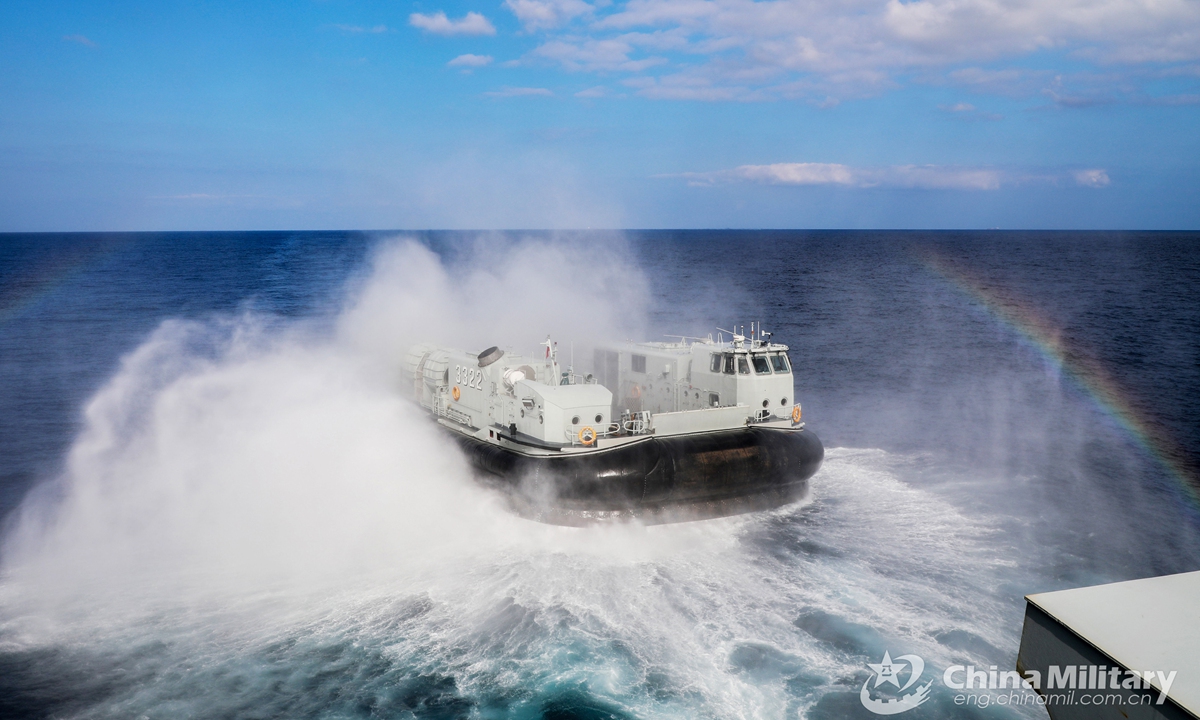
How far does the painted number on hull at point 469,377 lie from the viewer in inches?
765

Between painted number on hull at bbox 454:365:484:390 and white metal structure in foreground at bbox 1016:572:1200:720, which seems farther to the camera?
painted number on hull at bbox 454:365:484:390

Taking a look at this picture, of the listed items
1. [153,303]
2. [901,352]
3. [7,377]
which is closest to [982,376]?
[901,352]

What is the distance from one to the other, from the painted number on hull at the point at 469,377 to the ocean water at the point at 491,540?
1683mm

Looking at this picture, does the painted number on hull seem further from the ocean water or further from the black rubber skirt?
the black rubber skirt

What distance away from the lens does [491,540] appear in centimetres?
1650

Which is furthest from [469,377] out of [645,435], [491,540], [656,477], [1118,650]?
[1118,650]

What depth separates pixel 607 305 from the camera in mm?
34031

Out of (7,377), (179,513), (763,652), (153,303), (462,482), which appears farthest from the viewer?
(153,303)

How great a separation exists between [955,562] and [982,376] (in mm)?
22565

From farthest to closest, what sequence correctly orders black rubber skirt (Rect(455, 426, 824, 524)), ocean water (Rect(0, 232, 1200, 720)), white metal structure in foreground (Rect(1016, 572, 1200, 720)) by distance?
1. black rubber skirt (Rect(455, 426, 824, 524))
2. ocean water (Rect(0, 232, 1200, 720))
3. white metal structure in foreground (Rect(1016, 572, 1200, 720))

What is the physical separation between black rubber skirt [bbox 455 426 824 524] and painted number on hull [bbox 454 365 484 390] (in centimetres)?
218

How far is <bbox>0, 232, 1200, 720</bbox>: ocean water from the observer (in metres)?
11.2

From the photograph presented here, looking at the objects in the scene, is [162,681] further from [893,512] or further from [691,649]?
[893,512]

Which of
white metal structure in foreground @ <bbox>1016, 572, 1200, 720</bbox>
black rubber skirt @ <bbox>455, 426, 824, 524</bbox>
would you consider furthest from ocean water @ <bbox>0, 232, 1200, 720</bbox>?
white metal structure in foreground @ <bbox>1016, 572, 1200, 720</bbox>
